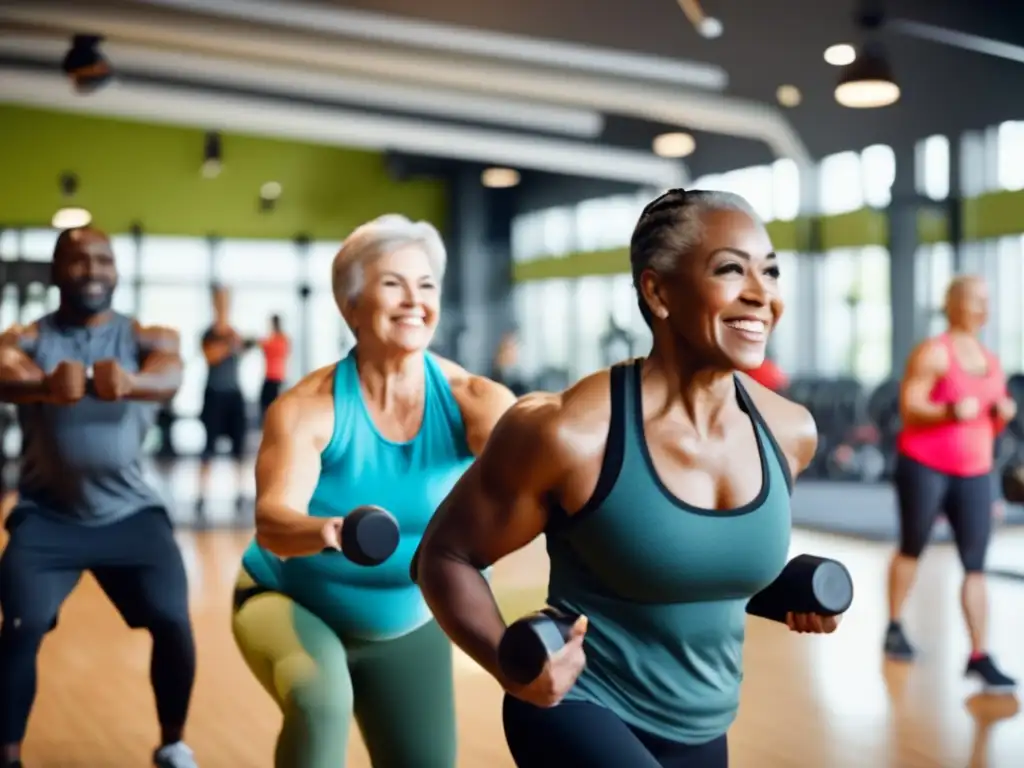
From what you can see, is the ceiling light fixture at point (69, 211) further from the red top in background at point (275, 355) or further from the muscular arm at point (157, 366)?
the muscular arm at point (157, 366)

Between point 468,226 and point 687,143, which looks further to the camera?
point 468,226

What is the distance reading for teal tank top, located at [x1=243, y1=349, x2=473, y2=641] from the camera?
2.36 m

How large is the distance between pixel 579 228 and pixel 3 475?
832 cm

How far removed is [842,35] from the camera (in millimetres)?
10891

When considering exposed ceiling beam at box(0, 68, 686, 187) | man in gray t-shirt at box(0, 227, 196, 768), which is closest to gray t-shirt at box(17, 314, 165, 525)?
man in gray t-shirt at box(0, 227, 196, 768)

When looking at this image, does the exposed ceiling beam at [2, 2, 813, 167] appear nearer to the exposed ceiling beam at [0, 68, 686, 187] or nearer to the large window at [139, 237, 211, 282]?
the exposed ceiling beam at [0, 68, 686, 187]

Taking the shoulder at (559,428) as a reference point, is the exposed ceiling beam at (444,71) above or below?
above

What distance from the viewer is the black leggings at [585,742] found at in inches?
62.5

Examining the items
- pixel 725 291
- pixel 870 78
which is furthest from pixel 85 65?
pixel 725 291

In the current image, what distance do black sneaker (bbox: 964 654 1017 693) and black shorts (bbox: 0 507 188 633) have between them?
2697mm

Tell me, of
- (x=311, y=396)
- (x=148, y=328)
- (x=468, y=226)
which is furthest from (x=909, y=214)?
(x=311, y=396)

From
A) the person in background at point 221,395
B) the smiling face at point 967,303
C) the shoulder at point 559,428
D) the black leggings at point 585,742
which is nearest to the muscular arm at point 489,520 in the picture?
the shoulder at point 559,428

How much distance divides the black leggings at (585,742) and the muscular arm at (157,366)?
190 cm

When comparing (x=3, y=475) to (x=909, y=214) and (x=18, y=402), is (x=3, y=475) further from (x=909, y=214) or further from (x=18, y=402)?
(x=18, y=402)
